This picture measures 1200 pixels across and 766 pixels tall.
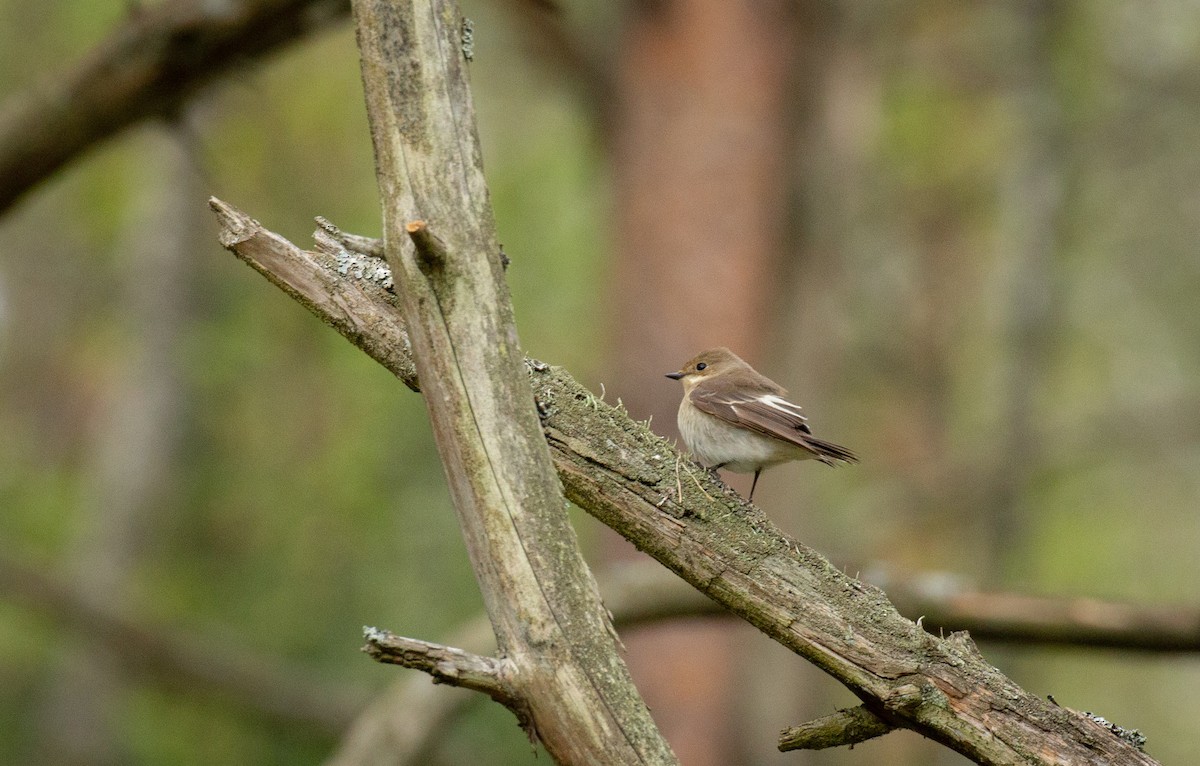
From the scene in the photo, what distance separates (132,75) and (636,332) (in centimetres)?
360

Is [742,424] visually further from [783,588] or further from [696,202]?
[696,202]

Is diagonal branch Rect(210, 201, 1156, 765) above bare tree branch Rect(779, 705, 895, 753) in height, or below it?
above

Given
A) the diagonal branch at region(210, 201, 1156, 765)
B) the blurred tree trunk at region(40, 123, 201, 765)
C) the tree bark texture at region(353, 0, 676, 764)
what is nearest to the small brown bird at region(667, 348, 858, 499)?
the diagonal branch at region(210, 201, 1156, 765)

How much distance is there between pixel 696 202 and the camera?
7.88 metres

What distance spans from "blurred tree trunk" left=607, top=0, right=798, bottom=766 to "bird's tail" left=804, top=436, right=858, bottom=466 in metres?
4.21

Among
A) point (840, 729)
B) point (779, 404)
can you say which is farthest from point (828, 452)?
point (840, 729)

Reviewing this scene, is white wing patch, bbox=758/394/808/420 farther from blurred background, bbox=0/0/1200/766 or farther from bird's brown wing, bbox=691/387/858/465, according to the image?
blurred background, bbox=0/0/1200/766

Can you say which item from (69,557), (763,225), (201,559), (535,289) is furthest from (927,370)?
(69,557)

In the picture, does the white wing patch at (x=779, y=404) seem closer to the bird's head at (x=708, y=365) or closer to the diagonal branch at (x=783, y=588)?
the bird's head at (x=708, y=365)

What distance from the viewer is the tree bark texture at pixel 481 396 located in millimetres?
2293

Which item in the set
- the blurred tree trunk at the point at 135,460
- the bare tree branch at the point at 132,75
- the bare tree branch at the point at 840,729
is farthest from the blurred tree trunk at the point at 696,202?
the bare tree branch at the point at 840,729

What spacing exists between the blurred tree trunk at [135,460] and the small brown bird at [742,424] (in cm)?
733

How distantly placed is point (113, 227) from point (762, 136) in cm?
940

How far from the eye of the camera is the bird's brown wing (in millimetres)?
3332
